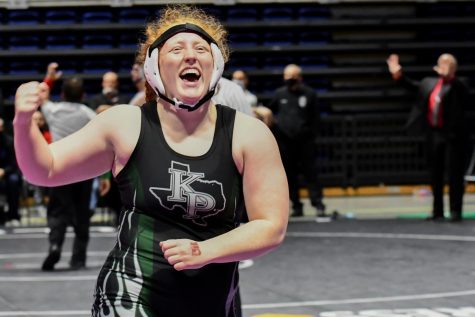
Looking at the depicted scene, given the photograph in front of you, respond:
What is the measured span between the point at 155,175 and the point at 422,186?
15.0 meters

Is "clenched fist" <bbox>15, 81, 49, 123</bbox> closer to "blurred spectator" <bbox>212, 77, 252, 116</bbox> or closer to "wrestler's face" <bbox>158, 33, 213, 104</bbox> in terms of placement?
"wrestler's face" <bbox>158, 33, 213, 104</bbox>

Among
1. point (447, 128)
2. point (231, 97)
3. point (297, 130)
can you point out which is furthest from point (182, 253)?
point (297, 130)

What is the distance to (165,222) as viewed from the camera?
3.62m

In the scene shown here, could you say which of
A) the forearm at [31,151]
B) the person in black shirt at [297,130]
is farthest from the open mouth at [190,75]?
the person in black shirt at [297,130]

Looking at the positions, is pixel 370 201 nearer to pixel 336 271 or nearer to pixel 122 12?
pixel 122 12

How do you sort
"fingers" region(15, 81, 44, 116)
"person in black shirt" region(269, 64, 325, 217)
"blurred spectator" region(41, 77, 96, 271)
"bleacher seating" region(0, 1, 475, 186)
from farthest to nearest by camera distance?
"bleacher seating" region(0, 1, 475, 186)
"person in black shirt" region(269, 64, 325, 217)
"blurred spectator" region(41, 77, 96, 271)
"fingers" region(15, 81, 44, 116)

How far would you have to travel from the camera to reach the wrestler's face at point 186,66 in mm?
3561

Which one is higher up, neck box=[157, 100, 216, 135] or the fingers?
the fingers

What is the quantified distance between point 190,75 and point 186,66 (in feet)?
0.13

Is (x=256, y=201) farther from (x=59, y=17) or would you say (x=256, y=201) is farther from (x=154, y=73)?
(x=59, y=17)

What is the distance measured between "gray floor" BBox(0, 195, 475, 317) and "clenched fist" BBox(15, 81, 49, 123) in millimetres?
4404

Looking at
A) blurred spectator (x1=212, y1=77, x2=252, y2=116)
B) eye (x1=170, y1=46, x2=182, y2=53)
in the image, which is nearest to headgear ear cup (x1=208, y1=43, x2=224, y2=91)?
eye (x1=170, y1=46, x2=182, y2=53)

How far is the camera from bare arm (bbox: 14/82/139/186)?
3.37 m

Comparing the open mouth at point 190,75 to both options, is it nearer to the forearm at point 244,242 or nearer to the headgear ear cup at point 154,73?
the headgear ear cup at point 154,73
